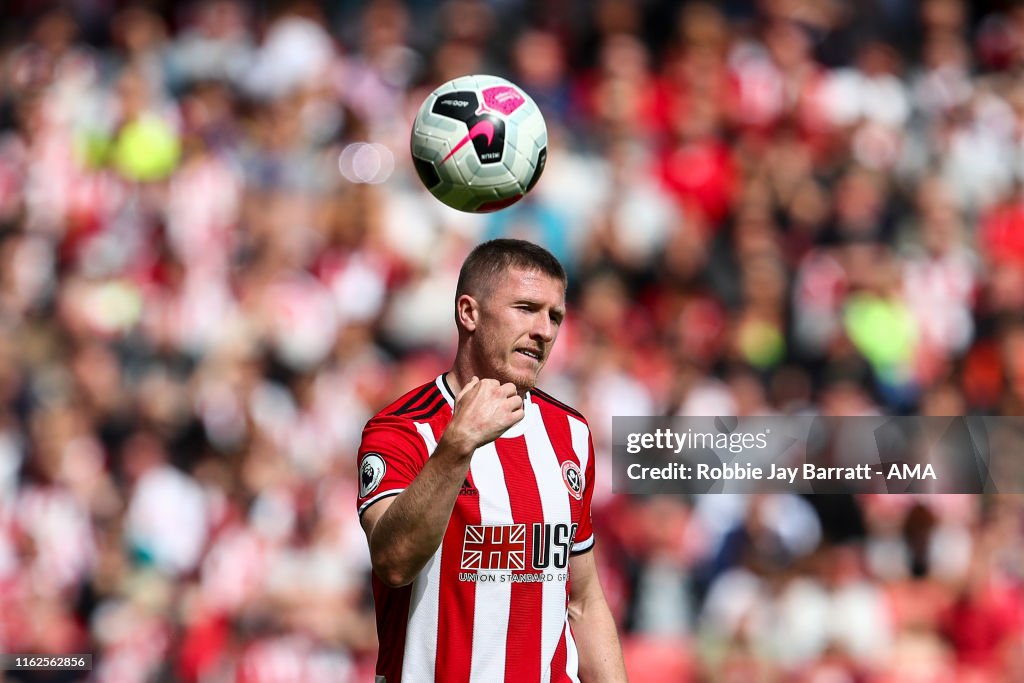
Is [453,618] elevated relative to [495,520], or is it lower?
lower

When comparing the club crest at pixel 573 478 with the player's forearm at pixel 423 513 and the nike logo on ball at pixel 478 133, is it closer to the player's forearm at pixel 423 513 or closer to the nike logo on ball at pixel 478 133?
the player's forearm at pixel 423 513

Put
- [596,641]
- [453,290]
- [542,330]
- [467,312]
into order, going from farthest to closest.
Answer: [453,290]
[596,641]
[467,312]
[542,330]

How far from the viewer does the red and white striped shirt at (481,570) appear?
13.8 feet

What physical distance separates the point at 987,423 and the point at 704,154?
11.7ft

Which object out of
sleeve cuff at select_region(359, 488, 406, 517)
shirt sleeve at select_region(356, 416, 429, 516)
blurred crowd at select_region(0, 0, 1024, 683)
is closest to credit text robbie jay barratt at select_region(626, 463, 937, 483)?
blurred crowd at select_region(0, 0, 1024, 683)

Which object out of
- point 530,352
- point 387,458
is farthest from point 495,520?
point 530,352

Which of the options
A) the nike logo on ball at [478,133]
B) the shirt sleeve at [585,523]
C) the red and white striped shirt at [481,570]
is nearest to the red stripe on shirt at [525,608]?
the red and white striped shirt at [481,570]

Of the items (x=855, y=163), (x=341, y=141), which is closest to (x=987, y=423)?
(x=855, y=163)

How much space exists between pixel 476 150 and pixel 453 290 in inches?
218

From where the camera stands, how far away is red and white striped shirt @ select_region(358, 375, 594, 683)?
13.8 ft

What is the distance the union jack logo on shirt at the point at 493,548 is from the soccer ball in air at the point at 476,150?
1663mm

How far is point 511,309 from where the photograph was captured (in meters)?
4.38

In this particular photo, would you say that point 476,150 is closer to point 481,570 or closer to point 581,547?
point 581,547

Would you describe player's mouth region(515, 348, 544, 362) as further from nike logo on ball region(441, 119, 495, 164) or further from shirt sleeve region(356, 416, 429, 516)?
nike logo on ball region(441, 119, 495, 164)
